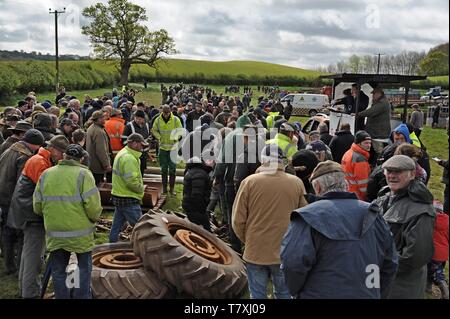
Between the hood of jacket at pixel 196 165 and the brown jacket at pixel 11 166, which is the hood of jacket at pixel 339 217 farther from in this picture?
the brown jacket at pixel 11 166

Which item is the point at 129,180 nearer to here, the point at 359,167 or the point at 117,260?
the point at 117,260

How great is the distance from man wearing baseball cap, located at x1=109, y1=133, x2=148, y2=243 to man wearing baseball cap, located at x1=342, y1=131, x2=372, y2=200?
2.87 m

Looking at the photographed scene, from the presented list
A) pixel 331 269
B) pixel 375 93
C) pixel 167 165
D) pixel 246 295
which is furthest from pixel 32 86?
pixel 331 269

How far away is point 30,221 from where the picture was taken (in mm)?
5012

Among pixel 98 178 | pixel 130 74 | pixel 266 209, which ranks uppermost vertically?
pixel 130 74

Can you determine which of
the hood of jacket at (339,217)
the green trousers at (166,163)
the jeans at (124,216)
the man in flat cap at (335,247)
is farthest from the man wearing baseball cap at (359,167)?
the green trousers at (166,163)

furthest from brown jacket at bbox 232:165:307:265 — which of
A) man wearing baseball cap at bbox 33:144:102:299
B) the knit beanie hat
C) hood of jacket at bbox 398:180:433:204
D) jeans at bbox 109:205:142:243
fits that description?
the knit beanie hat

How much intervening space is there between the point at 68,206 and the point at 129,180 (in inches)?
69.4

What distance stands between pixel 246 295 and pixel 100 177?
4.22m

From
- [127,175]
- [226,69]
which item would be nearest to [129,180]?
[127,175]

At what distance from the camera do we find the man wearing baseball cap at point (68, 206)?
170 inches

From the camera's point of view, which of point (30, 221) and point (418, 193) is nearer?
point (418, 193)

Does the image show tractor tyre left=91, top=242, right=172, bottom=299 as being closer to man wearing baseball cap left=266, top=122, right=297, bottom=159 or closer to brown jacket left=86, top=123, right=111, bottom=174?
man wearing baseball cap left=266, top=122, right=297, bottom=159

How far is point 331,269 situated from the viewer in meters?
2.76
